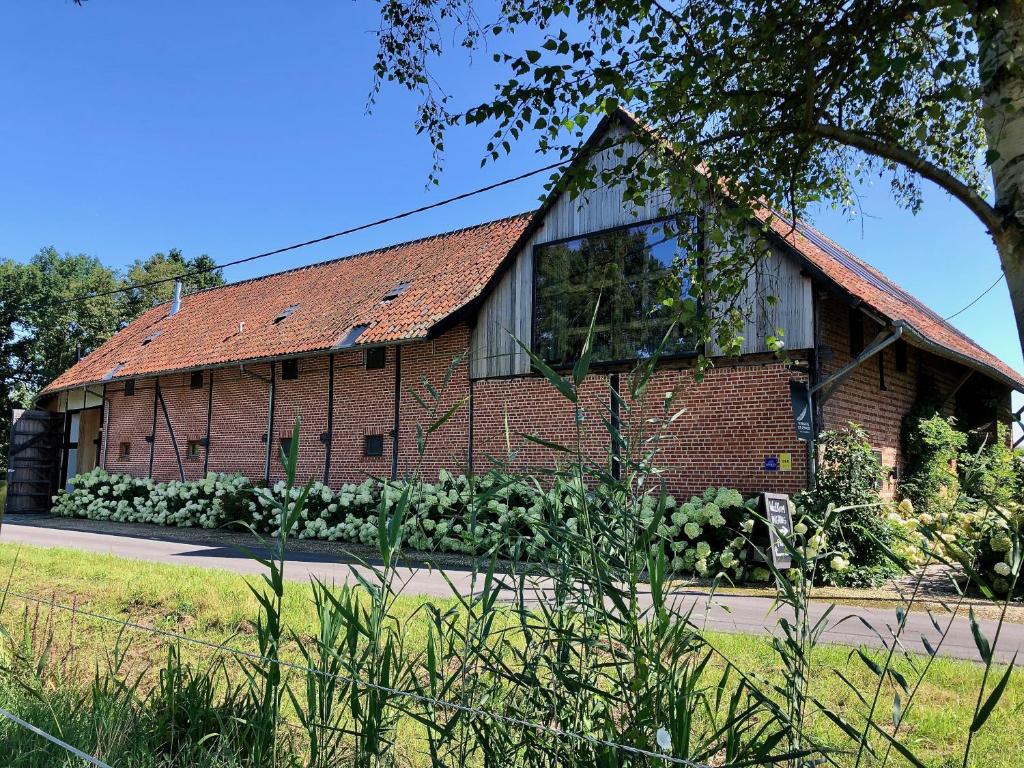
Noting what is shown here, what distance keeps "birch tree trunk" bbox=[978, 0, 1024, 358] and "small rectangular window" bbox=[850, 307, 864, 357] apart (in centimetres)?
851

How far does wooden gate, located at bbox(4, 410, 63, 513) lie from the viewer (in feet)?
75.5

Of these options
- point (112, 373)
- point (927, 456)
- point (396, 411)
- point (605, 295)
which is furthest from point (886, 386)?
point (112, 373)

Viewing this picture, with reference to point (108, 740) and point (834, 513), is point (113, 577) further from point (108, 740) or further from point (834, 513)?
point (834, 513)

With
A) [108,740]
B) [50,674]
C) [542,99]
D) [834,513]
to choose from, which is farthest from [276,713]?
[542,99]

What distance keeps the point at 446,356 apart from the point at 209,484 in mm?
6961

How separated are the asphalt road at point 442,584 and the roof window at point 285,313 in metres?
5.48

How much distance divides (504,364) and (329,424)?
4.87 m

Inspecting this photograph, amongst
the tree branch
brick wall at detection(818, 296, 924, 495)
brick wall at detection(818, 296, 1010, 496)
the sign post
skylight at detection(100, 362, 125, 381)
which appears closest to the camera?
the tree branch

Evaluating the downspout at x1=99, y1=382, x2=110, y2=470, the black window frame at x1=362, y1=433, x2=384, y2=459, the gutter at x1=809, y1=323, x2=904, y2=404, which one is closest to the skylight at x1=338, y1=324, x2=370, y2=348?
the black window frame at x1=362, y1=433, x2=384, y2=459

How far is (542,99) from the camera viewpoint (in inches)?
171

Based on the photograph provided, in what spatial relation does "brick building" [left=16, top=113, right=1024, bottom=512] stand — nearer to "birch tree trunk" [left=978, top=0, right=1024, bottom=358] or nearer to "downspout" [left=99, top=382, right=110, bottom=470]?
"downspout" [left=99, top=382, right=110, bottom=470]

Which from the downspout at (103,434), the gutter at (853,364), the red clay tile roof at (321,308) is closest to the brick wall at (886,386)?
the gutter at (853,364)

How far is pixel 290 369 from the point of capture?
17297 mm

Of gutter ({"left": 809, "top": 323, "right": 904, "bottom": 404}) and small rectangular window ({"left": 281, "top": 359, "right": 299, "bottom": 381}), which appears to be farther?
small rectangular window ({"left": 281, "top": 359, "right": 299, "bottom": 381})
